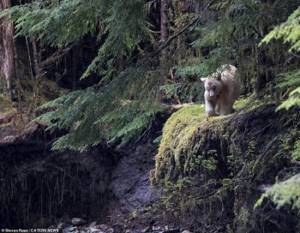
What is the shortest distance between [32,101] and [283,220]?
6.04m

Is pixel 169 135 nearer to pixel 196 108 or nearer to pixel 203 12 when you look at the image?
pixel 196 108

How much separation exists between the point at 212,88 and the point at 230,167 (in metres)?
1.08

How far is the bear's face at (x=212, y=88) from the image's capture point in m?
6.62

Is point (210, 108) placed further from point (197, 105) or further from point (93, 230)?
point (93, 230)

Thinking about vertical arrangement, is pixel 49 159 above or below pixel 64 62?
below

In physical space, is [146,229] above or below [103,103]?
below

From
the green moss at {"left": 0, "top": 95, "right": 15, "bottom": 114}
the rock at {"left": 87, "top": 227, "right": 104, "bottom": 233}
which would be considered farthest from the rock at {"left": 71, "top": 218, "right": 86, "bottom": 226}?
the green moss at {"left": 0, "top": 95, "right": 15, "bottom": 114}

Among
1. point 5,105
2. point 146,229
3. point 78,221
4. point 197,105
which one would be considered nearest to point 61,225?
point 78,221

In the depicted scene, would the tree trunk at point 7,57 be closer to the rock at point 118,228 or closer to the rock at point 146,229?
the rock at point 118,228

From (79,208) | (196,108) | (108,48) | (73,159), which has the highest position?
(108,48)

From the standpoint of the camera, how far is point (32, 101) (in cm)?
1037

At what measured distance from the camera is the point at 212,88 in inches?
263

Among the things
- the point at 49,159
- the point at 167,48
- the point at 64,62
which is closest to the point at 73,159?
the point at 49,159

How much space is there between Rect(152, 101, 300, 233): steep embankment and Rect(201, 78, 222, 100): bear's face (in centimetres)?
26
